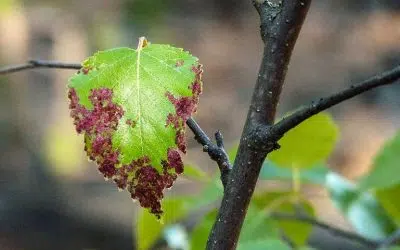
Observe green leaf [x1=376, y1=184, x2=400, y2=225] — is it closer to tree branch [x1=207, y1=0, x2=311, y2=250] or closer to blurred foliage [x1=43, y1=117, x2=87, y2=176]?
tree branch [x1=207, y1=0, x2=311, y2=250]

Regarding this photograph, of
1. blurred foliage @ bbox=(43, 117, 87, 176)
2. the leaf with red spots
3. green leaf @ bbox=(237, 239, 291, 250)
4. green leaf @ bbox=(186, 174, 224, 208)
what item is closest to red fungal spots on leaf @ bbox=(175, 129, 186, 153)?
the leaf with red spots

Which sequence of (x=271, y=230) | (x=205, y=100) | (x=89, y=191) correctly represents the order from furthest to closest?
(x=205, y=100)
(x=89, y=191)
(x=271, y=230)

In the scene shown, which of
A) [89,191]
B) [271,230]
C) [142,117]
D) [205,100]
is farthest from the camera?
[205,100]

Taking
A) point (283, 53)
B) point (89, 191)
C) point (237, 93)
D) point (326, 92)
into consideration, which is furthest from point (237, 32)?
point (283, 53)

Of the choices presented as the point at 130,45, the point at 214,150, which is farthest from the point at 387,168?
the point at 130,45

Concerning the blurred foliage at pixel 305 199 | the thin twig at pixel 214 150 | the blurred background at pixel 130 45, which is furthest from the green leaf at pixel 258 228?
the blurred background at pixel 130 45

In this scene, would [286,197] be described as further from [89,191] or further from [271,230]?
[89,191]

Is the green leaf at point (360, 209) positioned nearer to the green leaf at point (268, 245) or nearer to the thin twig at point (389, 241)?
the thin twig at point (389, 241)
